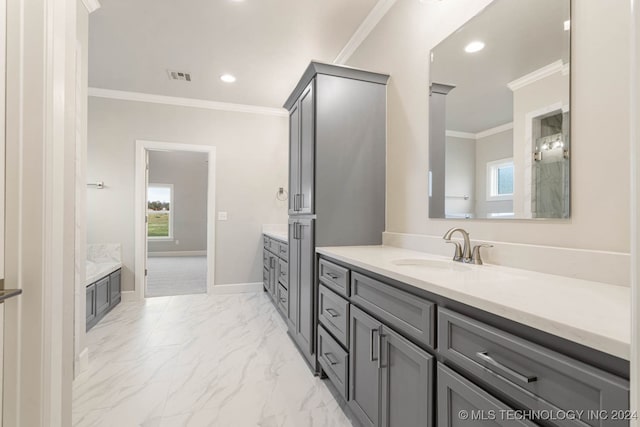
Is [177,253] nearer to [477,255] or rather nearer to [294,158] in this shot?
[294,158]

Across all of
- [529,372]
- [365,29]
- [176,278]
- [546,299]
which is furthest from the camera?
[176,278]

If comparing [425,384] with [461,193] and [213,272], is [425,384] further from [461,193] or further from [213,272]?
[213,272]

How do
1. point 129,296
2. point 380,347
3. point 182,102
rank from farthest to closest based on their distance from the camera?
point 182,102 → point 129,296 → point 380,347

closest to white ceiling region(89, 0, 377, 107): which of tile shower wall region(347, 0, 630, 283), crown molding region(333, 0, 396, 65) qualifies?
crown molding region(333, 0, 396, 65)

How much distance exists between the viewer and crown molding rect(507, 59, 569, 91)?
119 cm

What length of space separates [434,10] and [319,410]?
8.30 feet

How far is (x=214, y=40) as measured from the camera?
280 cm

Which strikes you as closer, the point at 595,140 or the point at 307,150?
the point at 595,140


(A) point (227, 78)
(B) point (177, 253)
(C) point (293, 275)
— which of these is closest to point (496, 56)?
(C) point (293, 275)

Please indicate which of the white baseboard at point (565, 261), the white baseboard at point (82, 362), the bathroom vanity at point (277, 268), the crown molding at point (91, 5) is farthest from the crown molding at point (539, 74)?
the white baseboard at point (82, 362)

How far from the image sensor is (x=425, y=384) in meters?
1.05

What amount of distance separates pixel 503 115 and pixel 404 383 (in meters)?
1.31

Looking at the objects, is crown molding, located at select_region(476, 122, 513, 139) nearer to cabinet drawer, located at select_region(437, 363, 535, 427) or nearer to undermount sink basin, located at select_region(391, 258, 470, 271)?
undermount sink basin, located at select_region(391, 258, 470, 271)

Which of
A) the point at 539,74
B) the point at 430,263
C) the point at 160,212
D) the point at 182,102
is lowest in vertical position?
the point at 430,263
